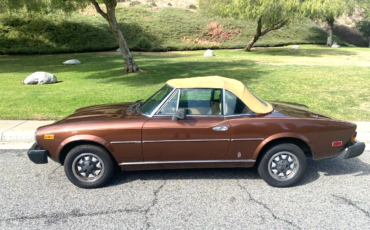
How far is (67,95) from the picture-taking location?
9.12m

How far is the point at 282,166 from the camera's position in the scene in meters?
3.70

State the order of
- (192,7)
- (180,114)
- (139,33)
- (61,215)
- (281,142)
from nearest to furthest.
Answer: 1. (61,215)
2. (180,114)
3. (281,142)
4. (139,33)
5. (192,7)

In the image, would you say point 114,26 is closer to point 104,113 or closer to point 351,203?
point 104,113

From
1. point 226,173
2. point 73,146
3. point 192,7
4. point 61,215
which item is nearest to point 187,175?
point 226,173

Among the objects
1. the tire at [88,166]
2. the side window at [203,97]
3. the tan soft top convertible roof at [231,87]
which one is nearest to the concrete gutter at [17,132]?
the tire at [88,166]

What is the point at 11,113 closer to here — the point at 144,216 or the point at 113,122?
the point at 113,122

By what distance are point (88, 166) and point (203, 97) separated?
1.79 meters

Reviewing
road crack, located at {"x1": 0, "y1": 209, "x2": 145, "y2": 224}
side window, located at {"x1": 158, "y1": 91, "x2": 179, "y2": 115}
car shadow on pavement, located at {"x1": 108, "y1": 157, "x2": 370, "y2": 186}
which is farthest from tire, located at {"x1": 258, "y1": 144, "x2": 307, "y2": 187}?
road crack, located at {"x1": 0, "y1": 209, "x2": 145, "y2": 224}

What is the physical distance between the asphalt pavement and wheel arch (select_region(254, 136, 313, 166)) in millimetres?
405

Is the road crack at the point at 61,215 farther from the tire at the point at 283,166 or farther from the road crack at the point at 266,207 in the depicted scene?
the tire at the point at 283,166

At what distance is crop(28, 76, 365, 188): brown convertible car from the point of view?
11.8 feet

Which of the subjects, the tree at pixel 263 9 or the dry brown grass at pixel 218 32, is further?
the dry brown grass at pixel 218 32

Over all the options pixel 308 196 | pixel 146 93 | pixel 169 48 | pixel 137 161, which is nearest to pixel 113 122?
pixel 137 161

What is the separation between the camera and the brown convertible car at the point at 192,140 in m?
3.60
